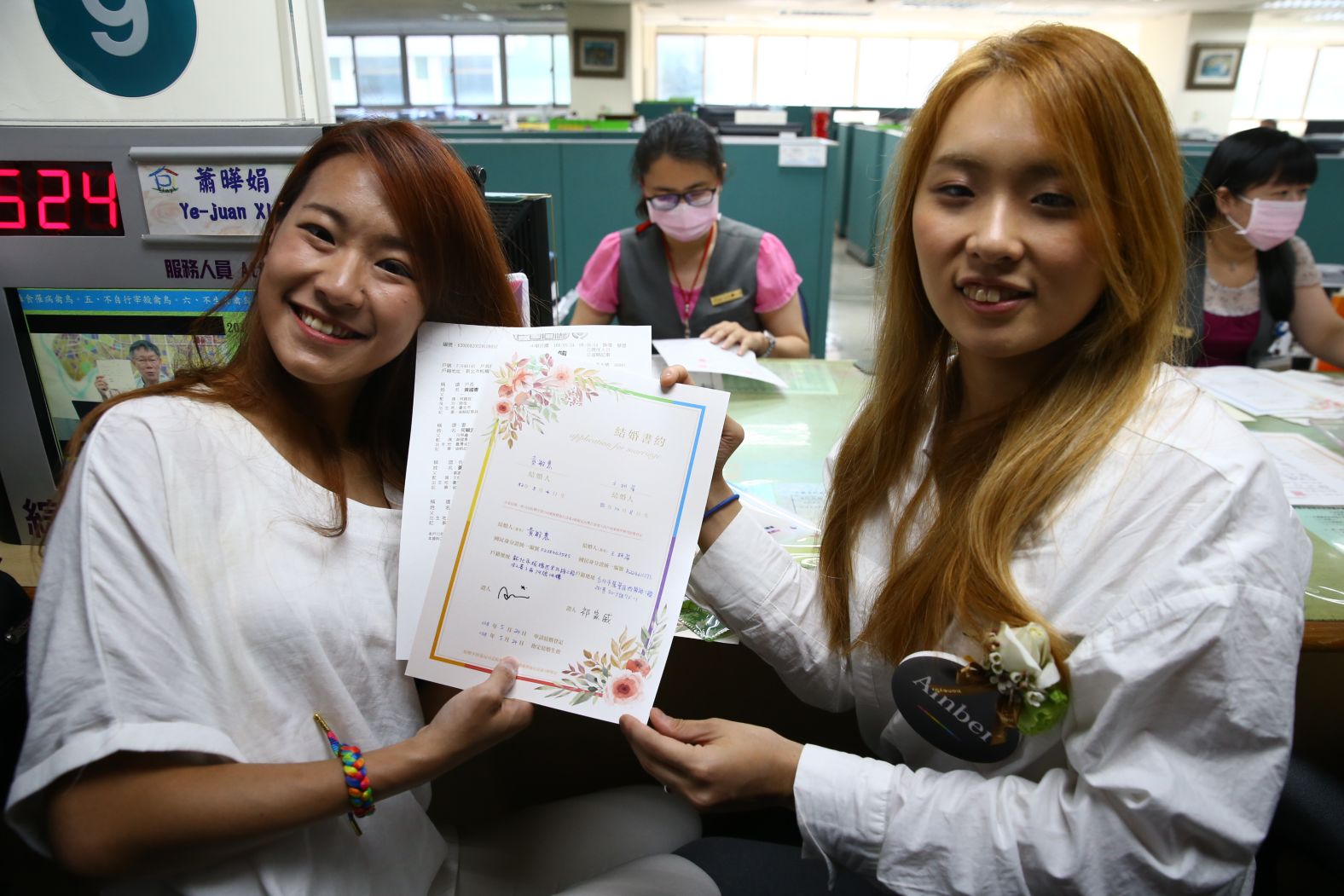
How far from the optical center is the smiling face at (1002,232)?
779 millimetres

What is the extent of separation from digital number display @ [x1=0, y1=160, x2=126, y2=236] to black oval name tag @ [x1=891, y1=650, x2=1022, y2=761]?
130 centimetres

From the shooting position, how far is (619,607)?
2.84 feet

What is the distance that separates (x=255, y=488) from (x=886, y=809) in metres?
0.76

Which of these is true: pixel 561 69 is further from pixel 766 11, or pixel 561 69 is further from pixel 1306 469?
pixel 1306 469

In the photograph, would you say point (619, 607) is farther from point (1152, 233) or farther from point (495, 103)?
point (495, 103)

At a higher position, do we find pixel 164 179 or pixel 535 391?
pixel 164 179

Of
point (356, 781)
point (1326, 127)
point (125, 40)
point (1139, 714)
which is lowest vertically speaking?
point (356, 781)

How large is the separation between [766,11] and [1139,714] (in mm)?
13499

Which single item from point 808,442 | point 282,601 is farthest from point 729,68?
point 282,601

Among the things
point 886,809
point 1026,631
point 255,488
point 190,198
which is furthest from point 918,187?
point 190,198

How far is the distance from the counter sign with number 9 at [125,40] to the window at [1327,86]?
18.1 meters

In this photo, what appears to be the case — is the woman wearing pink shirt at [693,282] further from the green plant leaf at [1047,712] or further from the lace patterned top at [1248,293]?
the green plant leaf at [1047,712]

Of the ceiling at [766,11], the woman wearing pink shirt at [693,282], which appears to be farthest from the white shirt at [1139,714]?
the ceiling at [766,11]

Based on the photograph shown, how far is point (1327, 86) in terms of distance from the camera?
1381cm
